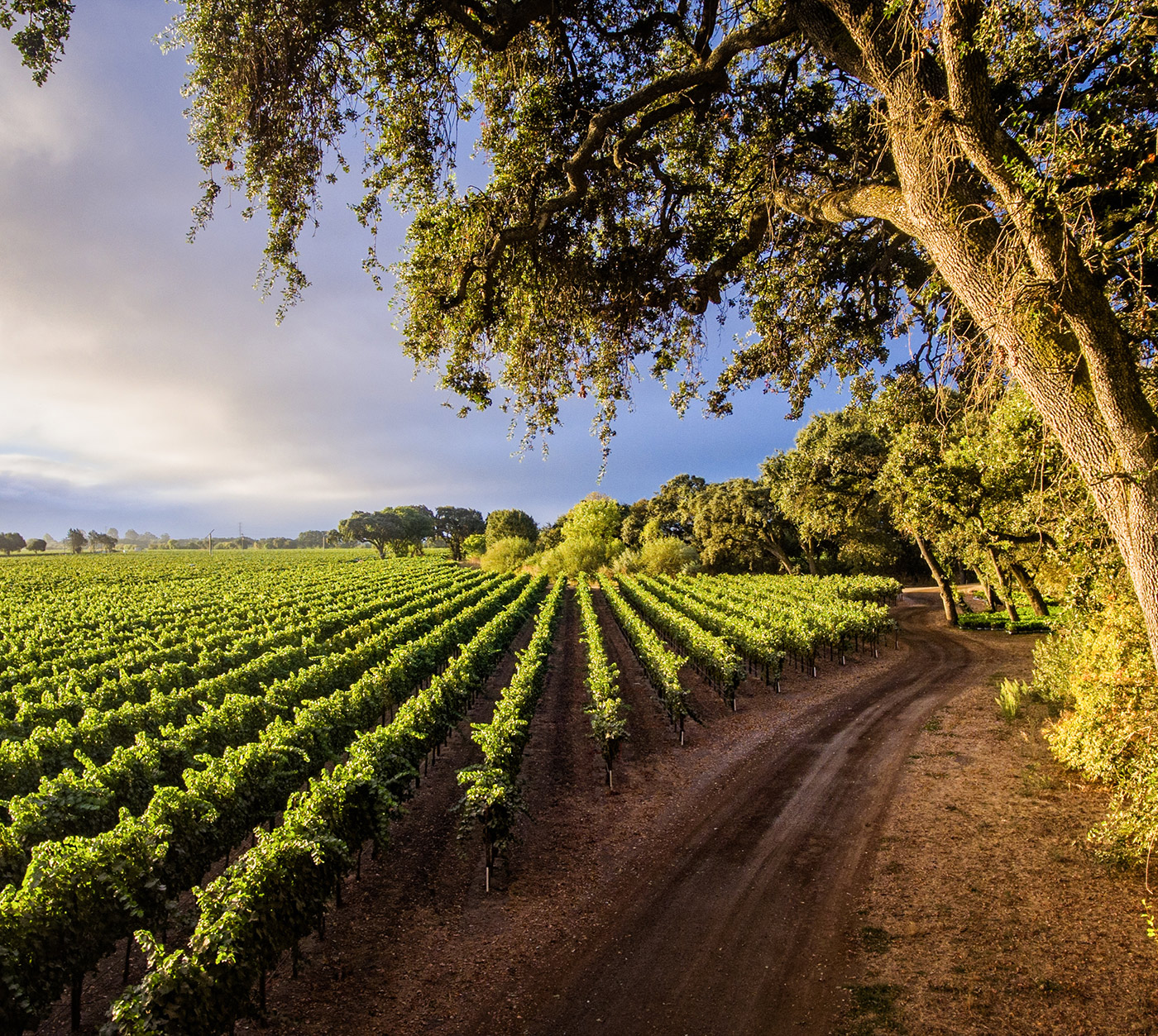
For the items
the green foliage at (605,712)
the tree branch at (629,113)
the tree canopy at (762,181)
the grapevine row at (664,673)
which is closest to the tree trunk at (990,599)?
the grapevine row at (664,673)

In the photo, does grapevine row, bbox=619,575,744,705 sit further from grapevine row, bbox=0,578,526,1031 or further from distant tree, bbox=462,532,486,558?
distant tree, bbox=462,532,486,558

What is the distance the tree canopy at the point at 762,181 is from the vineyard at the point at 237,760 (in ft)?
21.8

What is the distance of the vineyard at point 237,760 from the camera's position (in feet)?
16.9

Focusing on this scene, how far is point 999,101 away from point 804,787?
10893 millimetres

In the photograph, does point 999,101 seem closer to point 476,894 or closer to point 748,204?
point 748,204

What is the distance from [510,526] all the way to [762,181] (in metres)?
93.0

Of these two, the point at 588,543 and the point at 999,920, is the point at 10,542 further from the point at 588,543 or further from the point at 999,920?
the point at 999,920

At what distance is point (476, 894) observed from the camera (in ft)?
25.0

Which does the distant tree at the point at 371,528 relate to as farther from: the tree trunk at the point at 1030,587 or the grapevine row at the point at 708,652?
the tree trunk at the point at 1030,587

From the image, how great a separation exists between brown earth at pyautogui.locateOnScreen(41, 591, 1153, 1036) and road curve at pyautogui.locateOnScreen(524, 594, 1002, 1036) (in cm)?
3

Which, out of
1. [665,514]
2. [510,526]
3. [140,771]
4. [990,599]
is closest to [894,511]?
[990,599]

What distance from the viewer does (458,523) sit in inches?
4968

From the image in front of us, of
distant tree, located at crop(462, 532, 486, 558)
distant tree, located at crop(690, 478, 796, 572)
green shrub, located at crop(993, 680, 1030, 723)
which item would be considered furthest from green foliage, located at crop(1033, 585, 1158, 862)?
distant tree, located at crop(462, 532, 486, 558)

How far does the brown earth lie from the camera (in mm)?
5387
